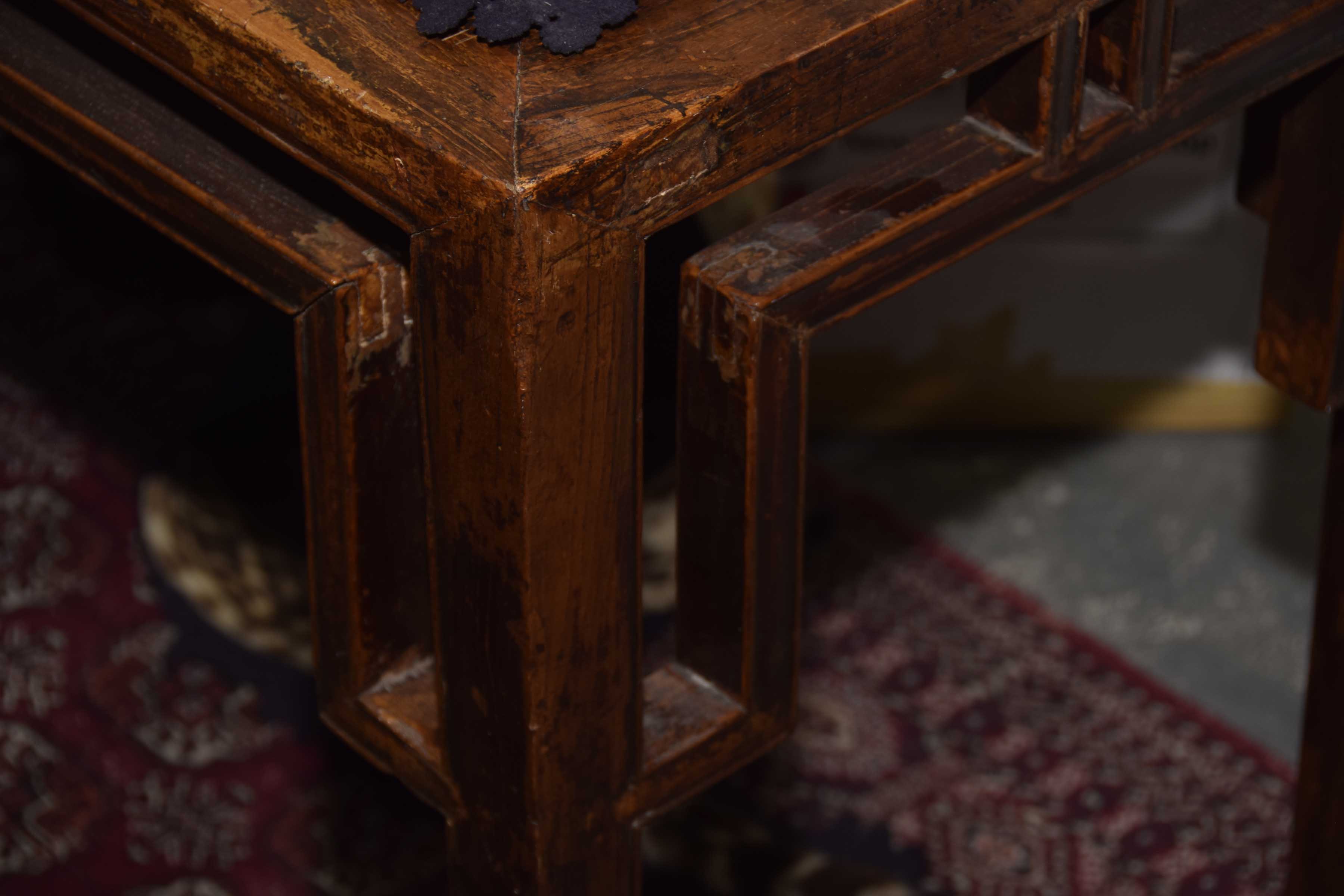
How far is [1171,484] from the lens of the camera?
2.02 m

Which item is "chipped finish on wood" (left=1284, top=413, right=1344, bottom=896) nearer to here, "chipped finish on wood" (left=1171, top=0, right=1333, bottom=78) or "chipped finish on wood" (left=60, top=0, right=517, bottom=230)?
"chipped finish on wood" (left=1171, top=0, right=1333, bottom=78)

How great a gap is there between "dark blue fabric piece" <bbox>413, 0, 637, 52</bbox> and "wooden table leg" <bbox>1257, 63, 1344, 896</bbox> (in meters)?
0.41

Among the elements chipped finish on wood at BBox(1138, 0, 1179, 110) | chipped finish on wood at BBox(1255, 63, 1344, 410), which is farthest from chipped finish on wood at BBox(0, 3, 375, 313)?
chipped finish on wood at BBox(1255, 63, 1344, 410)

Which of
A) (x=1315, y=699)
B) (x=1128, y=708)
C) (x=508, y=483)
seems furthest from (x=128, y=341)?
(x=508, y=483)

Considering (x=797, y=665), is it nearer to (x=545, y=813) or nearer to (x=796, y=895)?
(x=545, y=813)

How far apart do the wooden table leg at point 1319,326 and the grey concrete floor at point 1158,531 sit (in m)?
0.71

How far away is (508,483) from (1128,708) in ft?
4.03

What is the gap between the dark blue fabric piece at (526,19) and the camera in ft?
1.88

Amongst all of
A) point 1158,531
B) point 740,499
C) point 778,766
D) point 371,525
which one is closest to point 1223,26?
point 740,499

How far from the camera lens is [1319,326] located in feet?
2.87

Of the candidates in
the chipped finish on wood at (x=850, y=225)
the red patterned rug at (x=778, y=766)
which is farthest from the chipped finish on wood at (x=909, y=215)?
the red patterned rug at (x=778, y=766)

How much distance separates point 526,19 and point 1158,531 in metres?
1.50

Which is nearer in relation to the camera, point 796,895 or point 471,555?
point 471,555

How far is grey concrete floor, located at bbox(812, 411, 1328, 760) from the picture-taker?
5.85 ft
